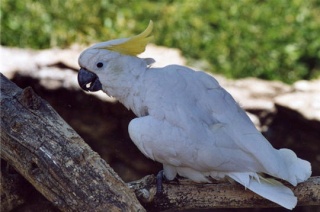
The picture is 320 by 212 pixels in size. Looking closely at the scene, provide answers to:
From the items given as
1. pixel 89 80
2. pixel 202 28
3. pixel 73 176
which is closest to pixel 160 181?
pixel 73 176

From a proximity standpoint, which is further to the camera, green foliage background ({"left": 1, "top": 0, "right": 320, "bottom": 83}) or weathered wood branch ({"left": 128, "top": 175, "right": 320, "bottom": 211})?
green foliage background ({"left": 1, "top": 0, "right": 320, "bottom": 83})

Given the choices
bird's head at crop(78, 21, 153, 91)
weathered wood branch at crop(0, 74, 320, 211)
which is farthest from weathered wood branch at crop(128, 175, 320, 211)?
bird's head at crop(78, 21, 153, 91)

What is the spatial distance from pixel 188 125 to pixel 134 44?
0.38 m

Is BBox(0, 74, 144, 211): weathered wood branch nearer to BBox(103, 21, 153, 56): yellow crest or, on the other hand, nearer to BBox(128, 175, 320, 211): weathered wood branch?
BBox(128, 175, 320, 211): weathered wood branch

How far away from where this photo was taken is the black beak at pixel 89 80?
99.4 inches

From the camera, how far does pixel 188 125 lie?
7.73 feet

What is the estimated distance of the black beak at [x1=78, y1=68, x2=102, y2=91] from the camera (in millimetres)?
2525

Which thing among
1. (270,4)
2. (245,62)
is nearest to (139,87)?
(245,62)

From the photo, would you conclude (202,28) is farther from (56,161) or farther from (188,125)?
(56,161)

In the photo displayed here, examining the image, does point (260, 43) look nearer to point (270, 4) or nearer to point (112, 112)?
point (270, 4)

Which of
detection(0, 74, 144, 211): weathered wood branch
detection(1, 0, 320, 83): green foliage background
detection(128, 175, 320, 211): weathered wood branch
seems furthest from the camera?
detection(1, 0, 320, 83): green foliage background

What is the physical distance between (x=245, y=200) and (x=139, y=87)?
0.56m

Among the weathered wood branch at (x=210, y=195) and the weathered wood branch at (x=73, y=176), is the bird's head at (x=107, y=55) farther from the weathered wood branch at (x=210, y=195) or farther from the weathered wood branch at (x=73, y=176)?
the weathered wood branch at (x=210, y=195)

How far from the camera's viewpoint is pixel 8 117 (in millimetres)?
2406
